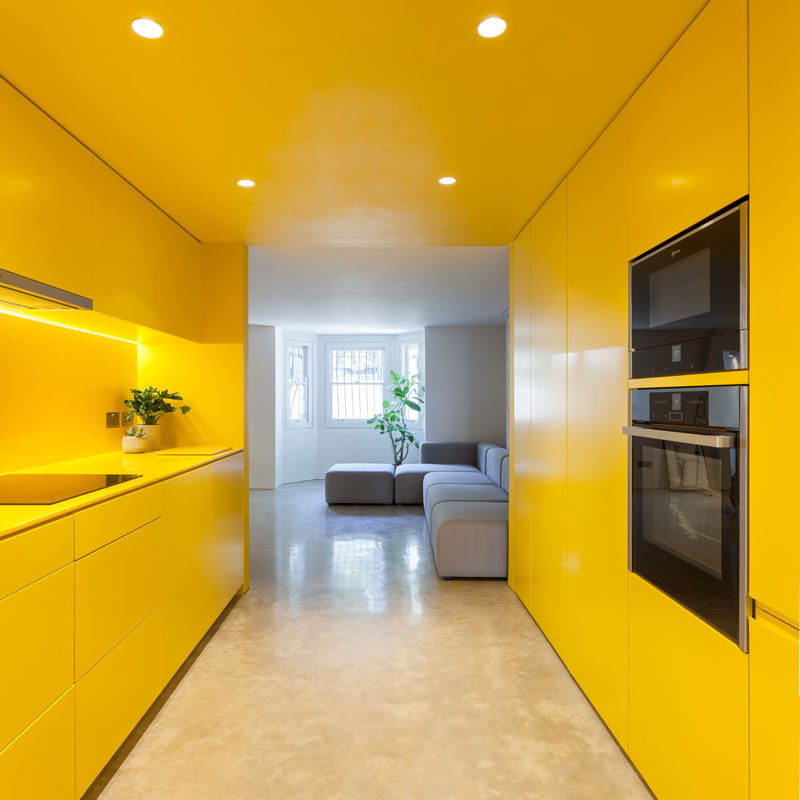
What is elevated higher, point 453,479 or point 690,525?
point 690,525

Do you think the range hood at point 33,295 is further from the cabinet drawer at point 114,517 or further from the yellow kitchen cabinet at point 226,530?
the yellow kitchen cabinet at point 226,530

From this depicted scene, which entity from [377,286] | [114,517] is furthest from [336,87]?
[377,286]

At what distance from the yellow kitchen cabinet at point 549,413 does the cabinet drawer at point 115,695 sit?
1.74 meters

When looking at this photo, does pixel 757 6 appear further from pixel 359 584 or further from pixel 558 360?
pixel 359 584

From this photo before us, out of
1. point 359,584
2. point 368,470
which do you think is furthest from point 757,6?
point 368,470

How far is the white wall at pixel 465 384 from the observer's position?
782 cm

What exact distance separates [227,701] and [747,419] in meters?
2.19

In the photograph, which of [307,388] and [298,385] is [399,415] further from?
[298,385]

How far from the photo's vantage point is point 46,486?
6.10 ft

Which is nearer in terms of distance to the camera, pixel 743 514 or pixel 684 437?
pixel 743 514

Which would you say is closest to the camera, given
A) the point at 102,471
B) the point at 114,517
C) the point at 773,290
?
the point at 773,290

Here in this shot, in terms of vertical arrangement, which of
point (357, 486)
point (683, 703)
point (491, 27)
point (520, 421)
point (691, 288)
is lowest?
point (357, 486)

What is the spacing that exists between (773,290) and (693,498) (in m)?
0.57

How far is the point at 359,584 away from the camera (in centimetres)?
378
